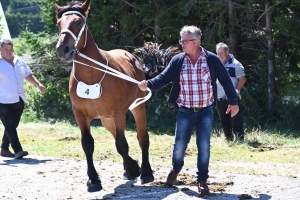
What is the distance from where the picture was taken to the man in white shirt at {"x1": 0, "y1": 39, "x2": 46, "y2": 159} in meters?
11.1

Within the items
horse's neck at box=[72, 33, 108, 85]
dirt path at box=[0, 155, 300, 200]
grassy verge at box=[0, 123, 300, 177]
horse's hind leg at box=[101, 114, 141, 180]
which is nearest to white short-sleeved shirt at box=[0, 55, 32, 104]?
grassy verge at box=[0, 123, 300, 177]

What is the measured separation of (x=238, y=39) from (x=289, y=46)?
4.47 ft

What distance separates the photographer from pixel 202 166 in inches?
301

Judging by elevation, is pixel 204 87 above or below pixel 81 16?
below

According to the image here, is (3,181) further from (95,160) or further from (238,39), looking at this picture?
(238,39)

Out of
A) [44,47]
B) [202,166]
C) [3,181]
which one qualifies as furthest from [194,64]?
[44,47]

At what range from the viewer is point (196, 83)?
755 centimetres

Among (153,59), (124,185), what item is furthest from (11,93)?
(124,185)

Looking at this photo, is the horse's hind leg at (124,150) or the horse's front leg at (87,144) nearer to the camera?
the horse's front leg at (87,144)

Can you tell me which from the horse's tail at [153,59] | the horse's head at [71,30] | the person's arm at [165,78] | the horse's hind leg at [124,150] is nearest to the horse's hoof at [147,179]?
the horse's hind leg at [124,150]

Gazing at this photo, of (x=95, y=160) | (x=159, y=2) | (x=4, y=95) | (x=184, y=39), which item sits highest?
(x=159, y=2)

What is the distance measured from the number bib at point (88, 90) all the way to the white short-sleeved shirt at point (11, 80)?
3439 millimetres

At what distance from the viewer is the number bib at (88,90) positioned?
8047mm

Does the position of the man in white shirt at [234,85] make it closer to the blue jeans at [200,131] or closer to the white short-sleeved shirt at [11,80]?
the white short-sleeved shirt at [11,80]
